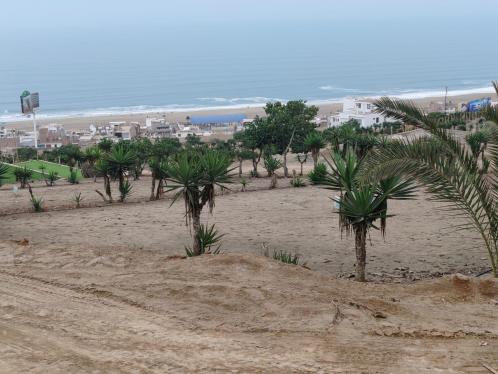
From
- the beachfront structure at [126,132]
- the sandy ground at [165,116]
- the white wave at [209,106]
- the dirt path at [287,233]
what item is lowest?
the dirt path at [287,233]

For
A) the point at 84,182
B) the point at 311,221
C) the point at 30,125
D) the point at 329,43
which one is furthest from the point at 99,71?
the point at 311,221

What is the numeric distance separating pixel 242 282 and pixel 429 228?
27.2 feet

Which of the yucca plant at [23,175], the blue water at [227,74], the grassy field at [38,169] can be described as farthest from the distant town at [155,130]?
the yucca plant at [23,175]

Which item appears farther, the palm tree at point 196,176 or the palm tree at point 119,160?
the palm tree at point 119,160

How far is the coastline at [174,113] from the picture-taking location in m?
71.3

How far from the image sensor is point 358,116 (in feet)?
193

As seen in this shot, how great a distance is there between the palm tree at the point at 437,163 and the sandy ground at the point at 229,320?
4.12 ft

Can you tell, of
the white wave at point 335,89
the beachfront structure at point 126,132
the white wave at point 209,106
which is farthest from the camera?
the white wave at point 335,89

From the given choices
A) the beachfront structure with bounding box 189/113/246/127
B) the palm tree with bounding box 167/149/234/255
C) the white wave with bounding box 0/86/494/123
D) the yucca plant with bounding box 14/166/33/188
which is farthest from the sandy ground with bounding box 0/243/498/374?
the white wave with bounding box 0/86/494/123

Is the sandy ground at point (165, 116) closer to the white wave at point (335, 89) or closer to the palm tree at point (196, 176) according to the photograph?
the white wave at point (335, 89)

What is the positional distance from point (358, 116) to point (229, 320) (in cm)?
5223

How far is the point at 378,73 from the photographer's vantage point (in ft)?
384

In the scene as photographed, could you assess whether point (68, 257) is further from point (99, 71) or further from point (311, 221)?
point (99, 71)

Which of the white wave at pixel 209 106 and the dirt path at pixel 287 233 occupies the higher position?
the white wave at pixel 209 106
